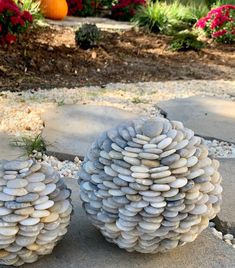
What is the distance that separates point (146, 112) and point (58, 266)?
233 centimetres

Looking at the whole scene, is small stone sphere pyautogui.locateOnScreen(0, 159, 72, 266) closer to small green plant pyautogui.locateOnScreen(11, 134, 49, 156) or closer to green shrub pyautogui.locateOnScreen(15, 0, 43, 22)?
small green plant pyautogui.locateOnScreen(11, 134, 49, 156)

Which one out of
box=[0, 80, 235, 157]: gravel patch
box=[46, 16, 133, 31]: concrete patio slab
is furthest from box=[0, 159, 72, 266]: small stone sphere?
box=[46, 16, 133, 31]: concrete patio slab

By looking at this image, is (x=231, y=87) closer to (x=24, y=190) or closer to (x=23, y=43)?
(x=23, y=43)

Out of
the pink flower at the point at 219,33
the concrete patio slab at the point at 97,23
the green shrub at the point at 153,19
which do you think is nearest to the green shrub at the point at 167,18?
the green shrub at the point at 153,19

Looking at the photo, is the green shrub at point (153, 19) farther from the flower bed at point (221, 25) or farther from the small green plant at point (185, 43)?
the small green plant at point (185, 43)

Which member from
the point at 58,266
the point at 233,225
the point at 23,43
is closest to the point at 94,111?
the point at 233,225

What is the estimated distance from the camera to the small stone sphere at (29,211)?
1741 mm

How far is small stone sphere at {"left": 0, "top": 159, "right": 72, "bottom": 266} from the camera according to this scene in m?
1.74

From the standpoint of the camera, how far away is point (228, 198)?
2547 mm

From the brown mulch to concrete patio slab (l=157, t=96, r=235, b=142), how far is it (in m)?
1.04

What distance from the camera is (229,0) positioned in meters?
9.94

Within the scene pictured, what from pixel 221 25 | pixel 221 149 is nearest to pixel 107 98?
pixel 221 149

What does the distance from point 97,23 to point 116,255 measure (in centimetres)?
749

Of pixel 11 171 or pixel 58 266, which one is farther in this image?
pixel 58 266
